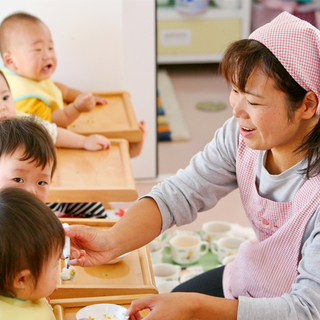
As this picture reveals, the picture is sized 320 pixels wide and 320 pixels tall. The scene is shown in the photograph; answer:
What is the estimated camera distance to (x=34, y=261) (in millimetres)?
730

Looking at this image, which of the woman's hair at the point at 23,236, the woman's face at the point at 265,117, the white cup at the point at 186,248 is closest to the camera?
the woman's hair at the point at 23,236

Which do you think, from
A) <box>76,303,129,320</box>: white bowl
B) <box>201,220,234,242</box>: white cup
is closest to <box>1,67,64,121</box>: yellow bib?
<box>201,220,234,242</box>: white cup

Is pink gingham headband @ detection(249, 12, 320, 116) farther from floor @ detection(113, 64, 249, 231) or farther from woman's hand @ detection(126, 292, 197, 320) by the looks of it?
floor @ detection(113, 64, 249, 231)

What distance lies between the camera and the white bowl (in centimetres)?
88

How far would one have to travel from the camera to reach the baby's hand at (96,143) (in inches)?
63.1

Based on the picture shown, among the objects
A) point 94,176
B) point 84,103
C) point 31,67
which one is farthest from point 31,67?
point 94,176

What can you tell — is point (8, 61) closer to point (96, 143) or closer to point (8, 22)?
point (8, 22)

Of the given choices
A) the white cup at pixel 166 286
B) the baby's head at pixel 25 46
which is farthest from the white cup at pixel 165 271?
the baby's head at pixel 25 46

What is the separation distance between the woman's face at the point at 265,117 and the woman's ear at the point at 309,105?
0.02 meters

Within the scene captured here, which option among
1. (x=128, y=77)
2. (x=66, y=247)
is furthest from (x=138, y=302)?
(x=128, y=77)

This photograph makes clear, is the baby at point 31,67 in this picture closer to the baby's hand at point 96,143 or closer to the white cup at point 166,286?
the baby's hand at point 96,143

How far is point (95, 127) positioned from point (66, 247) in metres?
0.97

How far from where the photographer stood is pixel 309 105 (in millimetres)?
956

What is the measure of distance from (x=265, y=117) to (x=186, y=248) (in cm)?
108
